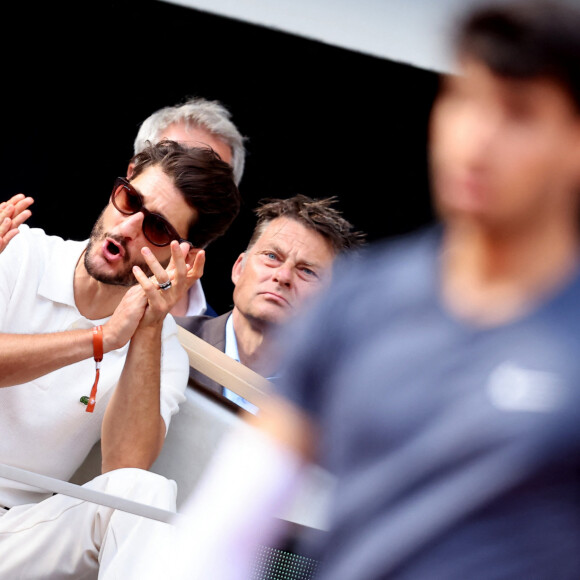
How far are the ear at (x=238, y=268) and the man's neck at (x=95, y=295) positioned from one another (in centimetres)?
29

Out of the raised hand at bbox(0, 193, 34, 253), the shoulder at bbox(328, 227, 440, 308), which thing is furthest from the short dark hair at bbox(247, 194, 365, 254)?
the shoulder at bbox(328, 227, 440, 308)

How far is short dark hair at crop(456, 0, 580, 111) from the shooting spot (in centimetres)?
42

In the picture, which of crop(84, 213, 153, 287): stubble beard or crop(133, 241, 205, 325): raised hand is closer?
crop(133, 241, 205, 325): raised hand

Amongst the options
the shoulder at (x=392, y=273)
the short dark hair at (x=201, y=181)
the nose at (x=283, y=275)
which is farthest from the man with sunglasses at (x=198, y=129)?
the shoulder at (x=392, y=273)

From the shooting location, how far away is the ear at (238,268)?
2.11 meters

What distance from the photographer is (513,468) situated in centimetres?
40

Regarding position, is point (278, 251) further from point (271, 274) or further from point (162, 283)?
point (162, 283)

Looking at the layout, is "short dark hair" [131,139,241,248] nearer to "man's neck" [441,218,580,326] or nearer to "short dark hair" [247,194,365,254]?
"short dark hair" [247,194,365,254]

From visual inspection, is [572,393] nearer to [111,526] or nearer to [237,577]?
[237,577]

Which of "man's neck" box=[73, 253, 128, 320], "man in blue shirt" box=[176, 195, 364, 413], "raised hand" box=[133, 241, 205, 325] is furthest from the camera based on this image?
"man in blue shirt" box=[176, 195, 364, 413]

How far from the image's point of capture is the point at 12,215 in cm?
190

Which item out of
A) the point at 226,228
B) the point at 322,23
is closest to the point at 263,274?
the point at 226,228

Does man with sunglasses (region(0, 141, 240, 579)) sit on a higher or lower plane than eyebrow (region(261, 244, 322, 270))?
lower

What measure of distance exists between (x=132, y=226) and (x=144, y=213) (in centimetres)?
4
